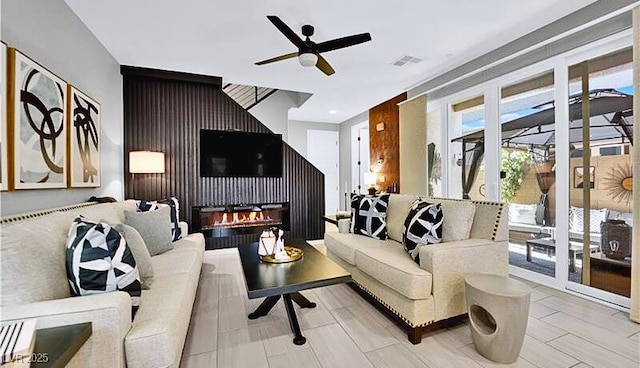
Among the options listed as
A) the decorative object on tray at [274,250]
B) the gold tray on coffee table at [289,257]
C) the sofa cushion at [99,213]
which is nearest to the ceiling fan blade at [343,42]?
the decorative object on tray at [274,250]

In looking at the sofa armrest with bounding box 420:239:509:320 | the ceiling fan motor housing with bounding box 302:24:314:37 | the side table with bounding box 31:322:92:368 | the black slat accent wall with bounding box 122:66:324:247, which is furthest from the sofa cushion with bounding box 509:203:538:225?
the side table with bounding box 31:322:92:368

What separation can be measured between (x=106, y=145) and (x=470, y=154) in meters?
4.52

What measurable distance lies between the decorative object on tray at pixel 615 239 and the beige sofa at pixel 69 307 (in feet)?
11.4

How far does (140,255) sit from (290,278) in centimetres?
96

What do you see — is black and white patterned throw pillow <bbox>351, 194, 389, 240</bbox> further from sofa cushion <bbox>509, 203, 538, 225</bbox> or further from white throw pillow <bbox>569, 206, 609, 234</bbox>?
white throw pillow <bbox>569, 206, 609, 234</bbox>

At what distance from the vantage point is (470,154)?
3814mm

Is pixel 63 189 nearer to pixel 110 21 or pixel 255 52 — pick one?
pixel 110 21

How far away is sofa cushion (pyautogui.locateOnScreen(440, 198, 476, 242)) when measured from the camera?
2.20 metres

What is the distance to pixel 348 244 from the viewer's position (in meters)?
2.75

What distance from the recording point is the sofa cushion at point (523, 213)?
10.2ft

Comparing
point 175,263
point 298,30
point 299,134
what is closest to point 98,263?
point 175,263

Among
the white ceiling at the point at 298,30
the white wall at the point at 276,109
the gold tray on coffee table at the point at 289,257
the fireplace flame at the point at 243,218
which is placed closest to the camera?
the gold tray on coffee table at the point at 289,257

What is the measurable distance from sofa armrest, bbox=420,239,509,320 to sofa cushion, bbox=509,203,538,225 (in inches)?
53.1

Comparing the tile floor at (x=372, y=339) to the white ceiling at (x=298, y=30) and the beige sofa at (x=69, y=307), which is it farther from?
the white ceiling at (x=298, y=30)
